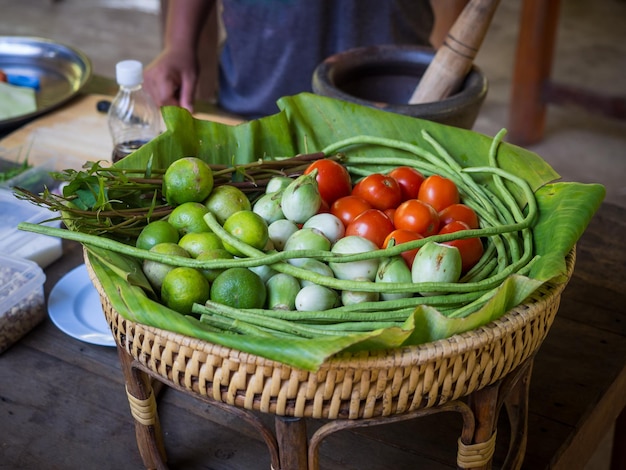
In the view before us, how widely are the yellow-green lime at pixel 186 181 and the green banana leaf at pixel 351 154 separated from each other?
56 mm

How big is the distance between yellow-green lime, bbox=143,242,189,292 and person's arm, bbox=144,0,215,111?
932 mm

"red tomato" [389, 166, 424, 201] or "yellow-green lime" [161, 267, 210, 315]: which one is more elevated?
"red tomato" [389, 166, 424, 201]

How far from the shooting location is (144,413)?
0.79 metres

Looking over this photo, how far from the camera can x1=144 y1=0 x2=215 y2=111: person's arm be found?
167 cm

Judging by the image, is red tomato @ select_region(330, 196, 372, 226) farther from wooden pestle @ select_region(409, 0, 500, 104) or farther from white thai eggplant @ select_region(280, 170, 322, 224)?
wooden pestle @ select_region(409, 0, 500, 104)

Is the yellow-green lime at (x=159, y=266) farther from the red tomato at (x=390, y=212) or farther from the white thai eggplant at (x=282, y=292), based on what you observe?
the red tomato at (x=390, y=212)

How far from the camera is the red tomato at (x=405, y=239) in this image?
769 mm

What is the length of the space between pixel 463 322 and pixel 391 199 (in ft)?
0.91

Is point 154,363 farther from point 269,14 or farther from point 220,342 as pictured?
point 269,14

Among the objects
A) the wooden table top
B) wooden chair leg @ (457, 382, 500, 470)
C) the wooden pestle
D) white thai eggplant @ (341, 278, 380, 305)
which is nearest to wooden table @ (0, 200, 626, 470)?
the wooden table top

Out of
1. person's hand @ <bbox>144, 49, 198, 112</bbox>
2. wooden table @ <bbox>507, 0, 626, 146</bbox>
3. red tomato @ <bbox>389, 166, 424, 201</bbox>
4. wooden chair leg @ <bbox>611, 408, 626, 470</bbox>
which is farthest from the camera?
wooden table @ <bbox>507, 0, 626, 146</bbox>

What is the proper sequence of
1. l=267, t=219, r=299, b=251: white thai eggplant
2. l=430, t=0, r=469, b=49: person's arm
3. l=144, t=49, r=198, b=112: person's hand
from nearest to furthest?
1. l=267, t=219, r=299, b=251: white thai eggplant
2. l=144, t=49, r=198, b=112: person's hand
3. l=430, t=0, r=469, b=49: person's arm

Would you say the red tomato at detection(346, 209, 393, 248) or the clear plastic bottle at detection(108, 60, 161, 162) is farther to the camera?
the clear plastic bottle at detection(108, 60, 161, 162)

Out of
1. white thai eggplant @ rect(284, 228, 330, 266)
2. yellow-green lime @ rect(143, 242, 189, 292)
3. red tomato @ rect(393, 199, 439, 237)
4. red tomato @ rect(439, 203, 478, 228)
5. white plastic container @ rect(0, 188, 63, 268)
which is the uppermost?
red tomato @ rect(393, 199, 439, 237)
